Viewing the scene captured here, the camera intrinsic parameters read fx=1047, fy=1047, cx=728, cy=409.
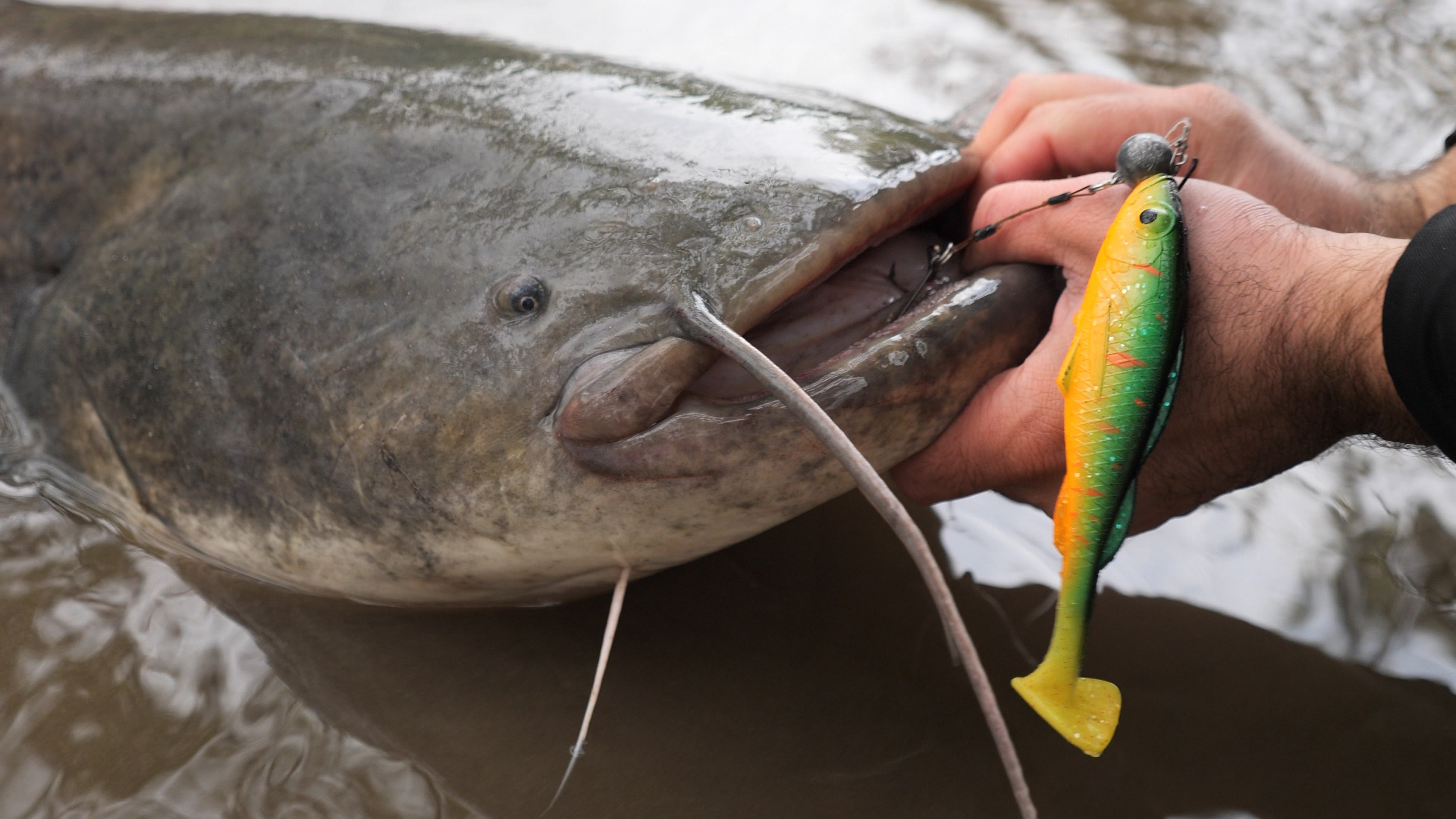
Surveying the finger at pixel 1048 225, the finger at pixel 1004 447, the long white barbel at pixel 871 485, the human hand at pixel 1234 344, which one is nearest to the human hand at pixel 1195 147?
the finger at pixel 1048 225

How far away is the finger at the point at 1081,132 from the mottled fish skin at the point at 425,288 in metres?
0.13

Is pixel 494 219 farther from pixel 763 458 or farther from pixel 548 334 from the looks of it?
pixel 763 458

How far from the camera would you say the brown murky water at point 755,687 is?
5.19ft

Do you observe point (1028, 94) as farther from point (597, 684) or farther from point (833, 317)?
point (597, 684)

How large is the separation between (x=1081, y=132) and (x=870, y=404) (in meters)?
0.69

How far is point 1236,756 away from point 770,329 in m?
1.01

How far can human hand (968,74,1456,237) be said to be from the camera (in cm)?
172

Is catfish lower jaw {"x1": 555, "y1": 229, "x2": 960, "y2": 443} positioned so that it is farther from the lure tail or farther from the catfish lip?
the lure tail

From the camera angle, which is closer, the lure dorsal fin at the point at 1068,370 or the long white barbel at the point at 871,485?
the long white barbel at the point at 871,485

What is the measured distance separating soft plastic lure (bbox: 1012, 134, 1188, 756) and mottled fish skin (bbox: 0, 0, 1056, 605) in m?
0.20

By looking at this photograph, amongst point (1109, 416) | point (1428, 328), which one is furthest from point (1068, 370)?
point (1428, 328)

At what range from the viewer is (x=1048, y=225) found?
149 centimetres

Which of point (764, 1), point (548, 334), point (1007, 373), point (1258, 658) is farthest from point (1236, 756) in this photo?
point (764, 1)

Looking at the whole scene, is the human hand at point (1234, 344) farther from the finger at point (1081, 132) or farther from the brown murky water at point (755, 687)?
the brown murky water at point (755, 687)
